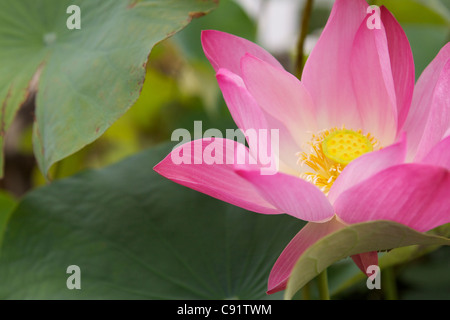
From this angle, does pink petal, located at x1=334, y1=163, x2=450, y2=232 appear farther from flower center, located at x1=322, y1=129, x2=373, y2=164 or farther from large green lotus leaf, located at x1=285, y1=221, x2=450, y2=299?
A: flower center, located at x1=322, y1=129, x2=373, y2=164

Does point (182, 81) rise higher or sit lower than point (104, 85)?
higher

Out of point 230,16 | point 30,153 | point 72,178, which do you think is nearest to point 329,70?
point 72,178

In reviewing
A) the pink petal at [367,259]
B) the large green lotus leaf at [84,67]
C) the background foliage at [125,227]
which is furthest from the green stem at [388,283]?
the large green lotus leaf at [84,67]

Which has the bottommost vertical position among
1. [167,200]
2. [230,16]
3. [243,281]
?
[243,281]

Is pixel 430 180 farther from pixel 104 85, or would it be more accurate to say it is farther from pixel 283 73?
pixel 104 85

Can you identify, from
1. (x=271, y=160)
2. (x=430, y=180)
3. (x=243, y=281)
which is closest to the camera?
(x=430, y=180)

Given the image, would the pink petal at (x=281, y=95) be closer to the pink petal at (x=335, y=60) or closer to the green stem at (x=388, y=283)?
the pink petal at (x=335, y=60)

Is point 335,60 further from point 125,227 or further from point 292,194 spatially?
point 125,227

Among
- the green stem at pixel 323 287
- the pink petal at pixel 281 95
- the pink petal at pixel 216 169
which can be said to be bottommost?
the green stem at pixel 323 287

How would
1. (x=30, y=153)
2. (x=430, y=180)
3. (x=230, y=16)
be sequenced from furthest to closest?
(x=30, y=153), (x=230, y=16), (x=430, y=180)
